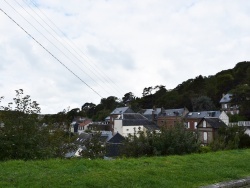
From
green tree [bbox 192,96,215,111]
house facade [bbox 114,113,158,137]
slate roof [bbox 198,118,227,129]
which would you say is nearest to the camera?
slate roof [bbox 198,118,227,129]

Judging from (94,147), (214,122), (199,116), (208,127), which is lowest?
(94,147)

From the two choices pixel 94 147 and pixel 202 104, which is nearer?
pixel 94 147

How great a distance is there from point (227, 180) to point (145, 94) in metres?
109

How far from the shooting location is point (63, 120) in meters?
18.8

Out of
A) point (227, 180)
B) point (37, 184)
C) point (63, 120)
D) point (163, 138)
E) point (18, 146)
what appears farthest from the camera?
point (63, 120)

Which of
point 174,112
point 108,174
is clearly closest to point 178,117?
point 174,112

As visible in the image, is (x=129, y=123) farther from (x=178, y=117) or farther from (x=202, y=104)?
(x=202, y=104)

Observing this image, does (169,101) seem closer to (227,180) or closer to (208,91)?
(208,91)

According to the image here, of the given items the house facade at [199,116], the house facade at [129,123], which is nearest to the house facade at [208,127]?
the house facade at [199,116]

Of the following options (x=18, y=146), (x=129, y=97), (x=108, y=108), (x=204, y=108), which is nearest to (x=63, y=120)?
(x=18, y=146)

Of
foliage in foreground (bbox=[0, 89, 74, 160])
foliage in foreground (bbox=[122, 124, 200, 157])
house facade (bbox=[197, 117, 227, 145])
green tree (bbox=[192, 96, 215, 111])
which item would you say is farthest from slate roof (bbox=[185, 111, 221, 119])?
foliage in foreground (bbox=[0, 89, 74, 160])

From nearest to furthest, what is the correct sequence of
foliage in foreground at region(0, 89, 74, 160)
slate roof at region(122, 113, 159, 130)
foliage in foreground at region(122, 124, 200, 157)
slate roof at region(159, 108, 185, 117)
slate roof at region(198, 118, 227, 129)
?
foliage in foreground at region(0, 89, 74, 160)
foliage in foreground at region(122, 124, 200, 157)
slate roof at region(198, 118, 227, 129)
slate roof at region(122, 113, 159, 130)
slate roof at region(159, 108, 185, 117)

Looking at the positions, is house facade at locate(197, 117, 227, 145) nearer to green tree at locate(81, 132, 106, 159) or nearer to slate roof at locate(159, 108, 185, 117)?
slate roof at locate(159, 108, 185, 117)

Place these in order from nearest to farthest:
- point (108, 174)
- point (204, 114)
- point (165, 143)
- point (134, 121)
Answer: point (108, 174) < point (165, 143) < point (204, 114) < point (134, 121)
